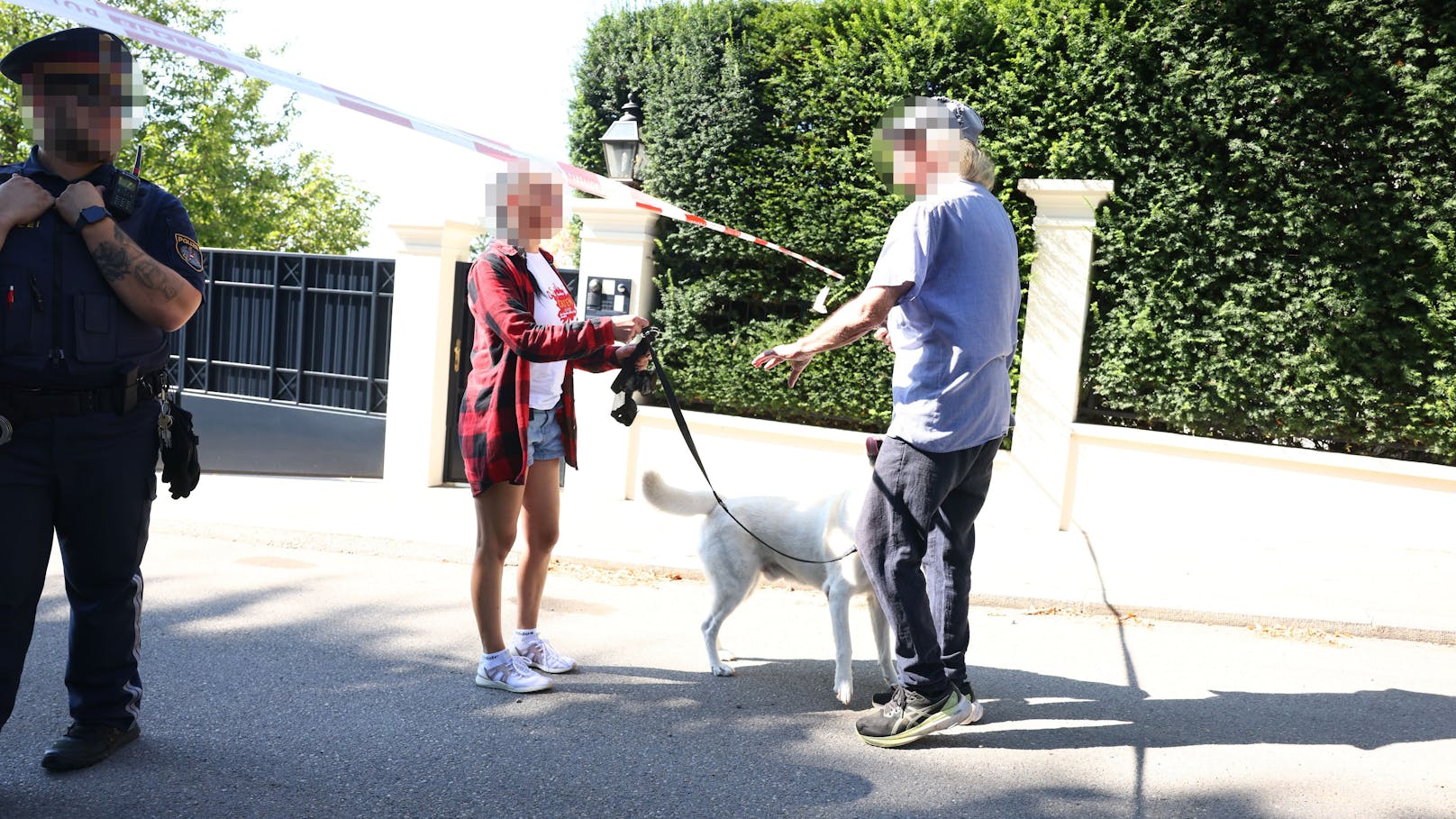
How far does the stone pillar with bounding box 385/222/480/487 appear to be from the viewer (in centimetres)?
901

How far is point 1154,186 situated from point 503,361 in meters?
5.65

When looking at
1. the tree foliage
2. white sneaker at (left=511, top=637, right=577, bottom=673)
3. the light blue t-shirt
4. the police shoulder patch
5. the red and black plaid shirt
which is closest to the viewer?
the police shoulder patch

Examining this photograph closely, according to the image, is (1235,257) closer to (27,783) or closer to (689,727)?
(689,727)

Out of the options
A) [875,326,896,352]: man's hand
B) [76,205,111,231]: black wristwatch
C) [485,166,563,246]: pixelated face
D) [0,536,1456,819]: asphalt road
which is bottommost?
[0,536,1456,819]: asphalt road

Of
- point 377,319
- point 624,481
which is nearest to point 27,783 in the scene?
point 624,481

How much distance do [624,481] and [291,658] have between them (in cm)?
447

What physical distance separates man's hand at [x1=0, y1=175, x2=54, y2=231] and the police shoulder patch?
339 millimetres

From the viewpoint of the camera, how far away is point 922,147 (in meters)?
3.53

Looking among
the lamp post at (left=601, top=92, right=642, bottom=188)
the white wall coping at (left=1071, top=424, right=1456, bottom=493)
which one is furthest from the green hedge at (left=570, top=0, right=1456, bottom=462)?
the lamp post at (left=601, top=92, right=642, bottom=188)

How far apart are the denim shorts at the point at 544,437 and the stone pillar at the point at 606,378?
4.49 metres

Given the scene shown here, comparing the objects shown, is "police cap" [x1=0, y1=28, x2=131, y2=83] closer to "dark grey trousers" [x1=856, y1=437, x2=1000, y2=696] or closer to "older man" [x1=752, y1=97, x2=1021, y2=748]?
"older man" [x1=752, y1=97, x2=1021, y2=748]

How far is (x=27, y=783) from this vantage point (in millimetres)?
2934

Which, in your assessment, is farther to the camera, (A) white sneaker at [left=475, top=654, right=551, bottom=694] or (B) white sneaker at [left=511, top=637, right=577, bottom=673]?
(B) white sneaker at [left=511, top=637, right=577, bottom=673]

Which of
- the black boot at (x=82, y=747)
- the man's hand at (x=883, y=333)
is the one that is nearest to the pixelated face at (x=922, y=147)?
the man's hand at (x=883, y=333)
